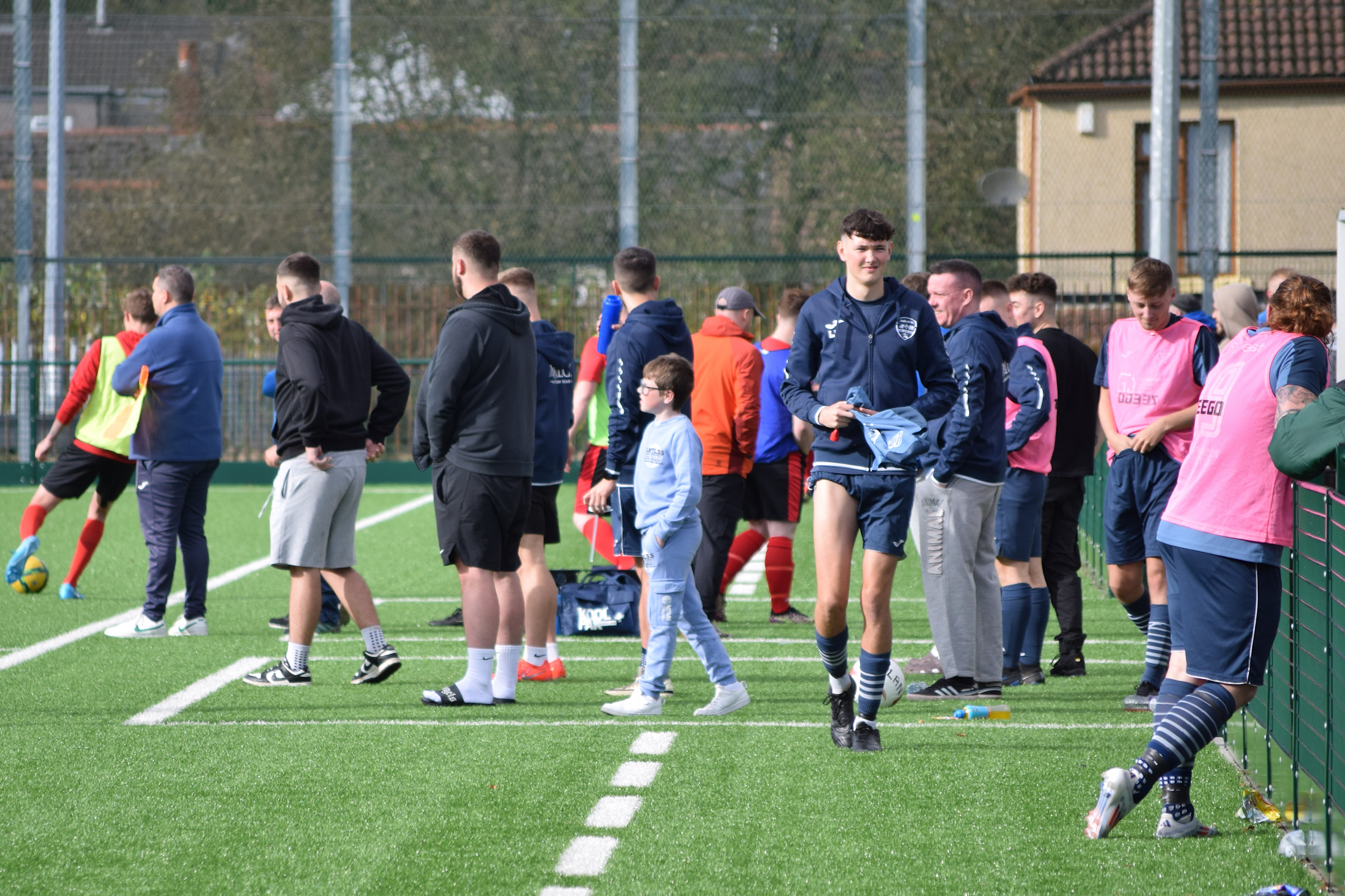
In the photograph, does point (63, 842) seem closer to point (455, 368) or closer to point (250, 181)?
point (455, 368)

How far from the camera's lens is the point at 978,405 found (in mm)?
6695

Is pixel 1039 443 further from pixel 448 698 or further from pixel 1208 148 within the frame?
pixel 1208 148

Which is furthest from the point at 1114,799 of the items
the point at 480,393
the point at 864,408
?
the point at 480,393

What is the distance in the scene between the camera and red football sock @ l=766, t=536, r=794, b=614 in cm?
970

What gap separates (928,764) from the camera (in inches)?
228

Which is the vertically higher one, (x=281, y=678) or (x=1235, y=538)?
(x=1235, y=538)

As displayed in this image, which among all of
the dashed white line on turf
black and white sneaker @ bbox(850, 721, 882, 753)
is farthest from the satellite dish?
black and white sneaker @ bbox(850, 721, 882, 753)

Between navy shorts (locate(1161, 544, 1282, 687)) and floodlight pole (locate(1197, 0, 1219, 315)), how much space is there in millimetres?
11698

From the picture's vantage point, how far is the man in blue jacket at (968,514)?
22.0ft

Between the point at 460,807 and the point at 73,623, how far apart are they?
5.00 m

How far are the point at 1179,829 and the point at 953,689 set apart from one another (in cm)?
225

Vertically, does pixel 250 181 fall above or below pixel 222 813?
above

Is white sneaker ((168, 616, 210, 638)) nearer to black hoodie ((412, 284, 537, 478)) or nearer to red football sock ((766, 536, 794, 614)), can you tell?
black hoodie ((412, 284, 537, 478))

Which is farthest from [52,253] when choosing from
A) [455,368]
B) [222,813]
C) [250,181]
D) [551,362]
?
[222,813]
